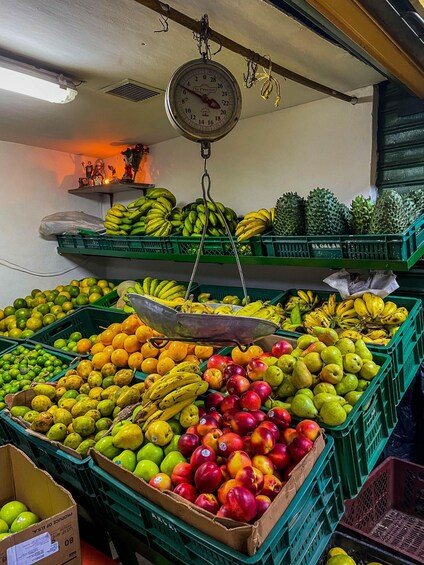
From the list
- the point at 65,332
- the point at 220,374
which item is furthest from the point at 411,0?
the point at 65,332

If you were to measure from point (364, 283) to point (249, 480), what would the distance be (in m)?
1.40

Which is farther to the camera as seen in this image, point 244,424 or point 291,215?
point 291,215

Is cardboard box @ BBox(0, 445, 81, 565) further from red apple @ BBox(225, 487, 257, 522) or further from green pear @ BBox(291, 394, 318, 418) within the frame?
green pear @ BBox(291, 394, 318, 418)

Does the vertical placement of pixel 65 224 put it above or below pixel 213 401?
above

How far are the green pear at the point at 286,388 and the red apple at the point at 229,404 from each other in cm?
20

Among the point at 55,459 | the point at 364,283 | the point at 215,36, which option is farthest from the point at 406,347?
the point at 55,459

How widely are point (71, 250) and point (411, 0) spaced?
3319mm

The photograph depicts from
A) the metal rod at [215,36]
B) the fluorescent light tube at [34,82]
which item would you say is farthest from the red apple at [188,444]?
the fluorescent light tube at [34,82]

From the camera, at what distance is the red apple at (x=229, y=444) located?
1248 mm

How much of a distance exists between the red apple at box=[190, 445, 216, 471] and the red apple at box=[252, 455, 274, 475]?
0.47 ft

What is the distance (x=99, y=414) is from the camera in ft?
5.61

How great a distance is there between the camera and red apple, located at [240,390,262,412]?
141cm

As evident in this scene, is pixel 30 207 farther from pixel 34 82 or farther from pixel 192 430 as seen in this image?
pixel 192 430

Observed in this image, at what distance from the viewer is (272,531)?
102 centimetres
